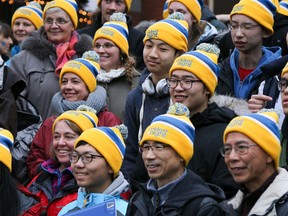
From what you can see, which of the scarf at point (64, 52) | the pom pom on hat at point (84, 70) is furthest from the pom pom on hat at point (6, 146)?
the scarf at point (64, 52)

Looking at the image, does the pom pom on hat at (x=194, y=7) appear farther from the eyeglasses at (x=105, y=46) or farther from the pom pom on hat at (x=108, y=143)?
the pom pom on hat at (x=108, y=143)

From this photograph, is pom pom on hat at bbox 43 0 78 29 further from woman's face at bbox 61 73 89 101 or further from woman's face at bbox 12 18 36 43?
woman's face at bbox 12 18 36 43

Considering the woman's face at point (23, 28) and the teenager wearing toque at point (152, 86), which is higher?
the teenager wearing toque at point (152, 86)

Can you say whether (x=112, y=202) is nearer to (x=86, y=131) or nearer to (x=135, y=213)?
(x=135, y=213)

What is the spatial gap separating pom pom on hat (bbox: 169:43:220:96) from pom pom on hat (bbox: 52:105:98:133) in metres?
0.90

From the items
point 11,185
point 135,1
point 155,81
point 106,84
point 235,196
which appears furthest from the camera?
point 135,1

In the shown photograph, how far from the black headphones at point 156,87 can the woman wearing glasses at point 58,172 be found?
0.52 m

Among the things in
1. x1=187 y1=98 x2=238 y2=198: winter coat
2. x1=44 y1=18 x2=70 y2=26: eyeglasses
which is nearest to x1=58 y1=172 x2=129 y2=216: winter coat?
x1=187 y1=98 x2=238 y2=198: winter coat

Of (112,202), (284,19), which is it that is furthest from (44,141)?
(284,19)

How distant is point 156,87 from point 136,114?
36 cm

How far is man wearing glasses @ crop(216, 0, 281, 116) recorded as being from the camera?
10.1 meters

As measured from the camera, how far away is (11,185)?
9406 millimetres

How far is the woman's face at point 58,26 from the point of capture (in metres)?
11.6

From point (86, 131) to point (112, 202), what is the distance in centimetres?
99
